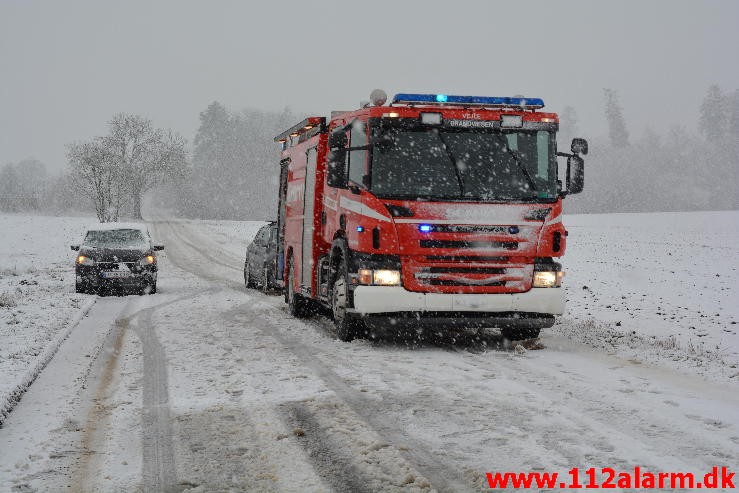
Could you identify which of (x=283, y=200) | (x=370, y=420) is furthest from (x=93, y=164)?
(x=370, y=420)

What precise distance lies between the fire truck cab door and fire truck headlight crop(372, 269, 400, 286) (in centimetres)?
268

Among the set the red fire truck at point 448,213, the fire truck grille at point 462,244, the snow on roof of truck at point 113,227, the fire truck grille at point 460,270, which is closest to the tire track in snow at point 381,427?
the red fire truck at point 448,213

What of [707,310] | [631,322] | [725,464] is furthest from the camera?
[707,310]

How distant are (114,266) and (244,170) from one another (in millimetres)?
90743

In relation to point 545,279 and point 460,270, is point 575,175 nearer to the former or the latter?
point 545,279

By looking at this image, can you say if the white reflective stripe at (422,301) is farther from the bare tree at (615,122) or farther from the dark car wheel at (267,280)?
the bare tree at (615,122)

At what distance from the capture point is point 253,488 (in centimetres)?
410

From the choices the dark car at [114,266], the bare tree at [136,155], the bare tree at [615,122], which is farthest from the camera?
the bare tree at [615,122]

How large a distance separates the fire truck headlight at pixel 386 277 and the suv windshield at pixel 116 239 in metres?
10.2

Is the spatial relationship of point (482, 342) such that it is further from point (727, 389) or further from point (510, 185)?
point (727, 389)

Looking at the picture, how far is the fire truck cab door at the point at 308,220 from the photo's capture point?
11250mm

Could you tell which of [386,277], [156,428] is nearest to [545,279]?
[386,277]

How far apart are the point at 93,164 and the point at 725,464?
60.3 meters

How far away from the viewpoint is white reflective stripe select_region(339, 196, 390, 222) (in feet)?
28.5
